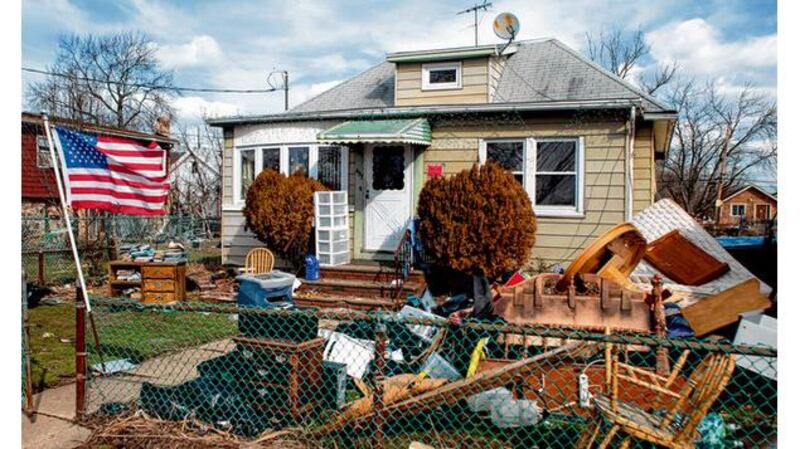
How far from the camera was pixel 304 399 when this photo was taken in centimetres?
423

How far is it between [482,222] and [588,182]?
2849 mm

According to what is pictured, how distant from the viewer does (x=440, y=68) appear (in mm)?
12219

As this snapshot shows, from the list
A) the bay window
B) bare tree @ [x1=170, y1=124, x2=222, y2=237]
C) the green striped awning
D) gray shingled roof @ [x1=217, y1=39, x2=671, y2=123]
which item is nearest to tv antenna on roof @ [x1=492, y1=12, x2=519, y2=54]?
gray shingled roof @ [x1=217, y1=39, x2=671, y2=123]

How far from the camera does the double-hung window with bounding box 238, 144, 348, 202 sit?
38.7 ft

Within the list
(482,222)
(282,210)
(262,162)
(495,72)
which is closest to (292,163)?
(262,162)

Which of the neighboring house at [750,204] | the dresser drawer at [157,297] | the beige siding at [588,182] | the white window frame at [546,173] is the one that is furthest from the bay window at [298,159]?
the neighboring house at [750,204]

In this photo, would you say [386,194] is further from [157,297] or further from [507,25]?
[507,25]

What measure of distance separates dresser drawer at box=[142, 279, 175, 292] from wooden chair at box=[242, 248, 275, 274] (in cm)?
158

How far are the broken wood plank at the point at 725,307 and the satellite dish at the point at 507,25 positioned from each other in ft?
28.7

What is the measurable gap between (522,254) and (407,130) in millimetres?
3278

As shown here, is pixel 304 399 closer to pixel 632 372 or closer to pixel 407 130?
pixel 632 372

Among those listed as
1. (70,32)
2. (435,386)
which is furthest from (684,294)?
(70,32)

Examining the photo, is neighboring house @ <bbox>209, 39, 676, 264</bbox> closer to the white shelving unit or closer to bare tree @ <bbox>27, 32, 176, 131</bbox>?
the white shelving unit

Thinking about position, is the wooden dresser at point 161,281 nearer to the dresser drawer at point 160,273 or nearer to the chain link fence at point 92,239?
the dresser drawer at point 160,273
